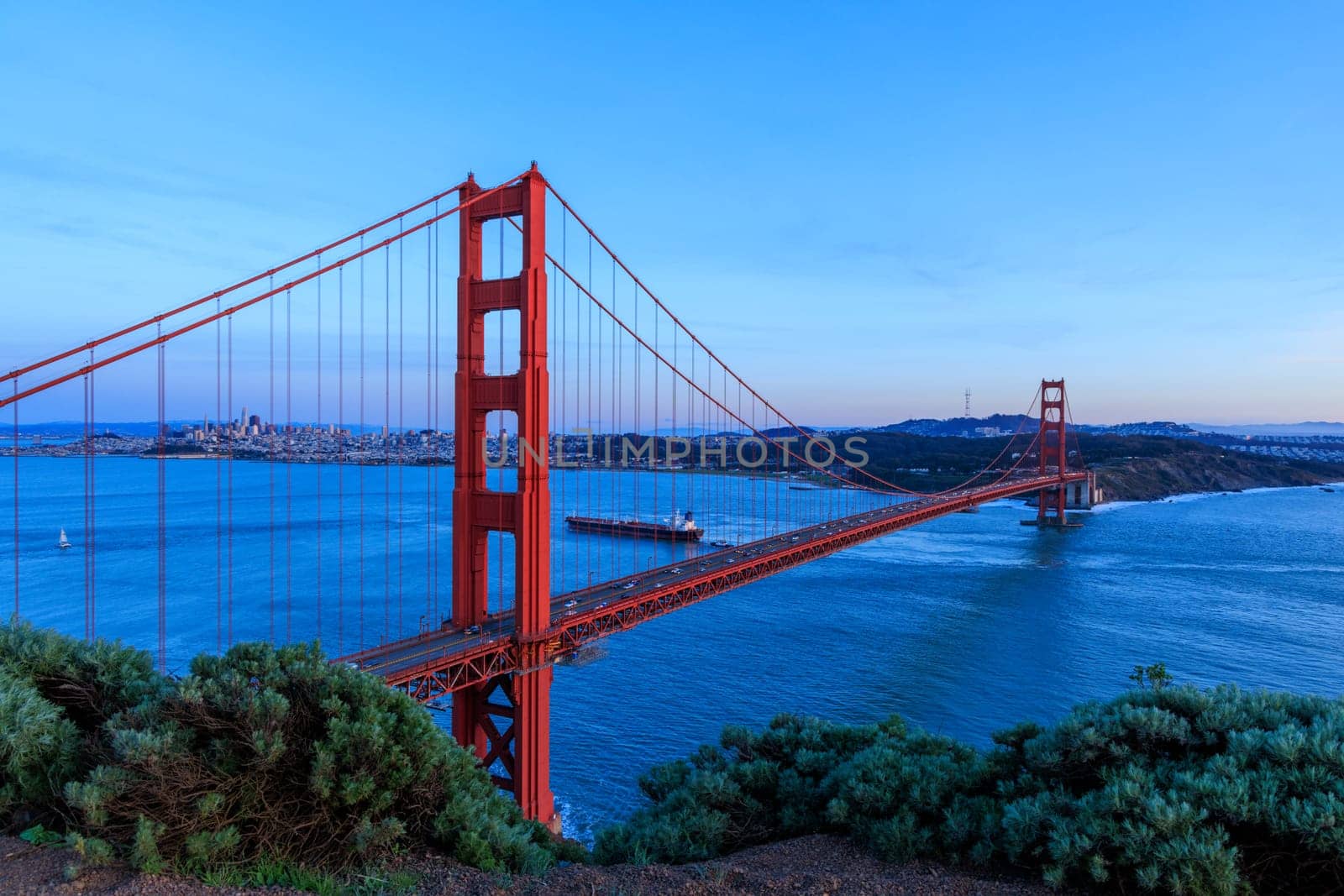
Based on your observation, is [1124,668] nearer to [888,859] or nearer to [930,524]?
[888,859]

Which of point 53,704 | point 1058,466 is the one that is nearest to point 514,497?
point 53,704

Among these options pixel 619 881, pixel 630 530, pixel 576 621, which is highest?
pixel 619 881

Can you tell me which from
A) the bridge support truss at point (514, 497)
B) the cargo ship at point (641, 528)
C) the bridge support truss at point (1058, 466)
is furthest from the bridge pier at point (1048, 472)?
the bridge support truss at point (514, 497)

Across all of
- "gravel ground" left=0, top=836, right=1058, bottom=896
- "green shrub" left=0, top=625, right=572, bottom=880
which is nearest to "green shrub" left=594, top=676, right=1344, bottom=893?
"gravel ground" left=0, top=836, right=1058, bottom=896

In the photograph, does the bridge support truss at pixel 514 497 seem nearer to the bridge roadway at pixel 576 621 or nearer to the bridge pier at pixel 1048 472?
the bridge roadway at pixel 576 621

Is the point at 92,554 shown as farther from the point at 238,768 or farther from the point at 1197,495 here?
the point at 1197,495

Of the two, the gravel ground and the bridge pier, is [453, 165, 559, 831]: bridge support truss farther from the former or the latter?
the bridge pier
